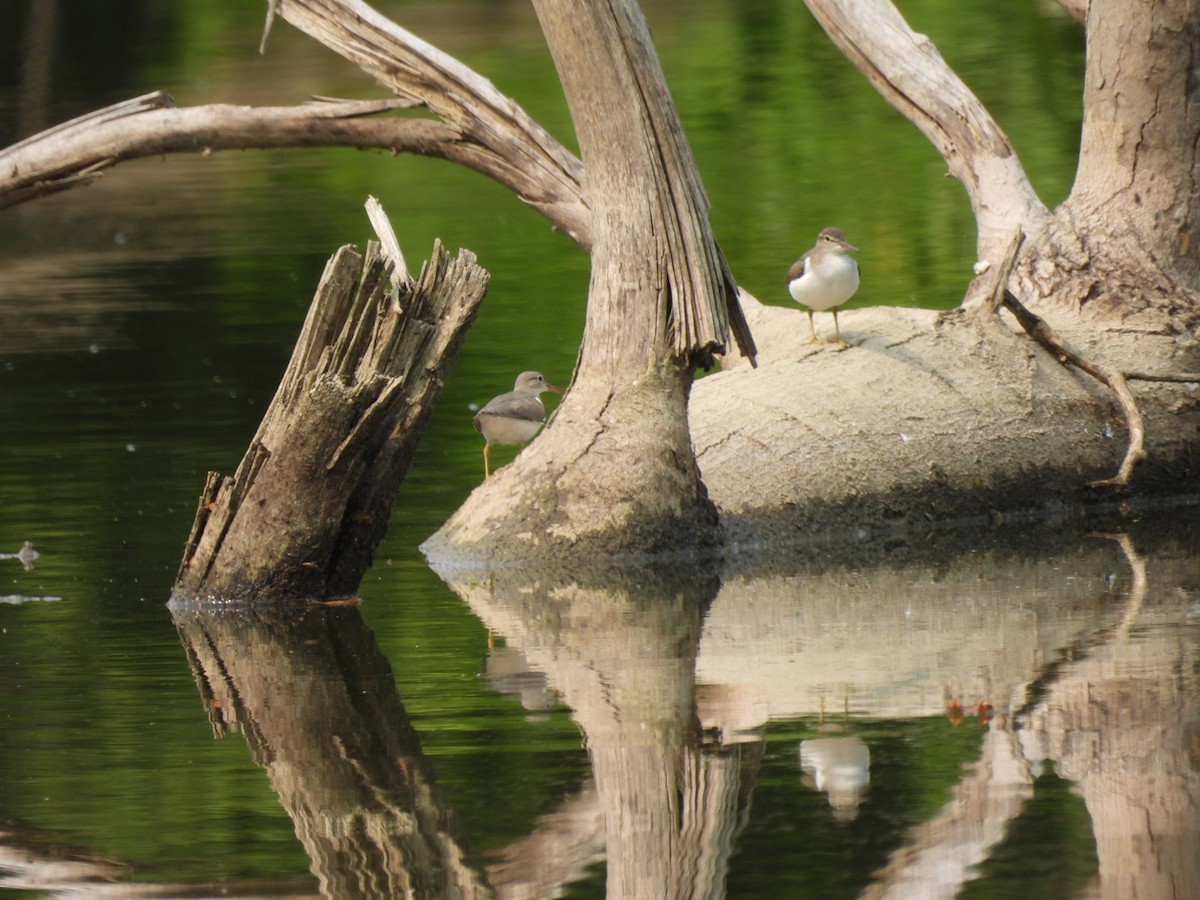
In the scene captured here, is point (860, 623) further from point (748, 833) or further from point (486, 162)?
point (486, 162)

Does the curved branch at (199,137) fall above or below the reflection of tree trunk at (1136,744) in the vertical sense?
above

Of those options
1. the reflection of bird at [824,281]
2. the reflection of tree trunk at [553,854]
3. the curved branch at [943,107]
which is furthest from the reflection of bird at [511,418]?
the reflection of tree trunk at [553,854]

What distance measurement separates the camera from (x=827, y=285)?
11.9 metres

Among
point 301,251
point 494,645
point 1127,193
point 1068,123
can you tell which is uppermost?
point 1068,123

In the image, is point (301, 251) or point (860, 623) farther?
point (301, 251)

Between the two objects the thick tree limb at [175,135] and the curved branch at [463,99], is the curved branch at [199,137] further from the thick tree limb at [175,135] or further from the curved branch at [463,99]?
the curved branch at [463,99]

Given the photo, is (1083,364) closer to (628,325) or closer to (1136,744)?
(628,325)

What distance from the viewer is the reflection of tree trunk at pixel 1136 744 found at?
214 inches

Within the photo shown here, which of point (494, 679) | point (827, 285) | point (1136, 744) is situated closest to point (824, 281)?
point (827, 285)

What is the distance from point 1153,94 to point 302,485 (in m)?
5.08

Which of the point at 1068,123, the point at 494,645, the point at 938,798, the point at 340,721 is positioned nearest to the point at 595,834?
the point at 938,798

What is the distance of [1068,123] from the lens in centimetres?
2580

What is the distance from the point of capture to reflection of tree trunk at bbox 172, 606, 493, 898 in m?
5.81

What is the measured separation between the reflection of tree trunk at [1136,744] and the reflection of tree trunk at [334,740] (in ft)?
5.11
